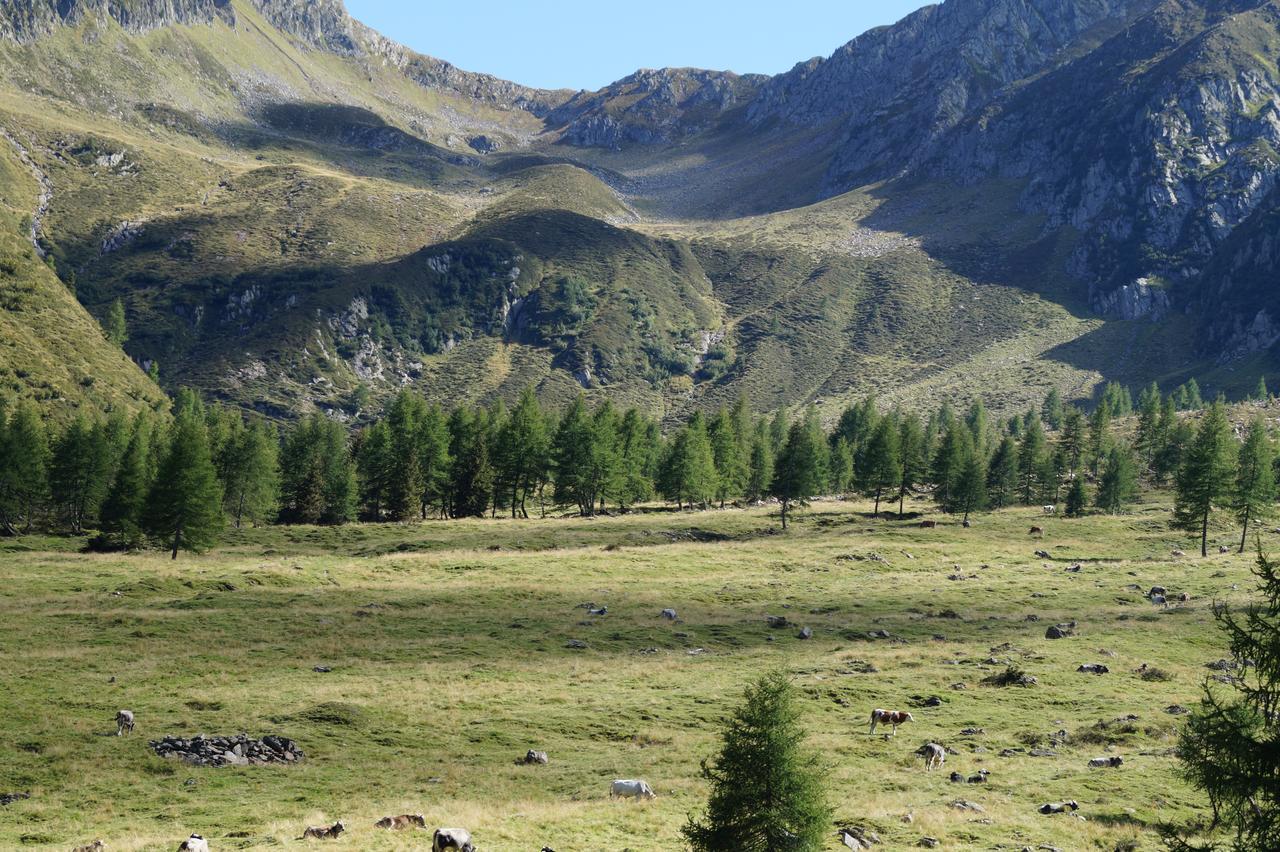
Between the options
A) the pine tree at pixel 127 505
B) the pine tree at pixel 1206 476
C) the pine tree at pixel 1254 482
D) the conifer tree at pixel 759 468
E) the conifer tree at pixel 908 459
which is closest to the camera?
the pine tree at pixel 127 505

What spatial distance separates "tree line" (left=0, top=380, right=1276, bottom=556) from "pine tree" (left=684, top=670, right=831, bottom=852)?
63.9 m

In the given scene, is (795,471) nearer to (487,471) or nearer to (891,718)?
(487,471)

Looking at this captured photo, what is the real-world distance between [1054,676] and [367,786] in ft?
111

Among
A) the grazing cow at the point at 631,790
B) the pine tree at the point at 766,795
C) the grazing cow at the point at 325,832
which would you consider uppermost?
the pine tree at the point at 766,795

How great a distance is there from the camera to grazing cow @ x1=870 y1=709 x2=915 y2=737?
37.5 meters

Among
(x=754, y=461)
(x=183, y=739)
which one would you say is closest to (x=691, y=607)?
(x=183, y=739)

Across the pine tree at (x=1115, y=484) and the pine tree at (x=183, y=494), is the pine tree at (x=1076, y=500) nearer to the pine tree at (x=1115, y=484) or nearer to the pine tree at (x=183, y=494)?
the pine tree at (x=1115, y=484)

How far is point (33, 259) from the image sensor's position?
166 m

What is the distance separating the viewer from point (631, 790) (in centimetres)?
2916

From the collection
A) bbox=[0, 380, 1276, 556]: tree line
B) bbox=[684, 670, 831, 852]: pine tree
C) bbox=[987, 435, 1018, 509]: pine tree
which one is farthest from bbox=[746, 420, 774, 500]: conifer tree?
bbox=[684, 670, 831, 852]: pine tree

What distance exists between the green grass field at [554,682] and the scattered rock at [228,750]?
2.87 feet

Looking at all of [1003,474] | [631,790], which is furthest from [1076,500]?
[631,790]

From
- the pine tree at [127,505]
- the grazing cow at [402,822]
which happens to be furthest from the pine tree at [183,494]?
the grazing cow at [402,822]

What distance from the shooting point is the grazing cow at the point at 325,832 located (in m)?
23.9
